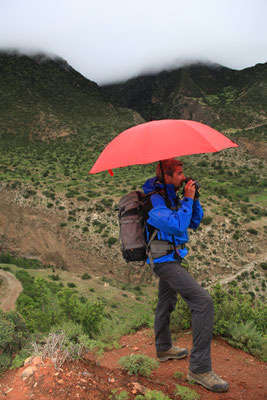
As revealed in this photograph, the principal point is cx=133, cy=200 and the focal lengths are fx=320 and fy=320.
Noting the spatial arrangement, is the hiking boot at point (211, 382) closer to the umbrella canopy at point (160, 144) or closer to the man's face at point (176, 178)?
the man's face at point (176, 178)

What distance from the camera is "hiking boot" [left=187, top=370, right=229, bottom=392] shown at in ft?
10.0

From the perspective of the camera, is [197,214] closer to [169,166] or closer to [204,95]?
[169,166]

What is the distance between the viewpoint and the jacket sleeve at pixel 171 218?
114 inches

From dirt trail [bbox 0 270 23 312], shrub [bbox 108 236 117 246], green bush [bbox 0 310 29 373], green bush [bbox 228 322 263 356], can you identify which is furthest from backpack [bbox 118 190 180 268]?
shrub [bbox 108 236 117 246]

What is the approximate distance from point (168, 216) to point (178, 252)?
1.52ft

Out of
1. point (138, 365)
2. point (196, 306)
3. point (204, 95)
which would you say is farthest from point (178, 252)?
point (204, 95)

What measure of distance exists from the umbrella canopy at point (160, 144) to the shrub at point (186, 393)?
6.71 feet

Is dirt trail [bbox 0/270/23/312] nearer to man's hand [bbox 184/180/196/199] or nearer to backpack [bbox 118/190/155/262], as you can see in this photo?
backpack [bbox 118/190/155/262]

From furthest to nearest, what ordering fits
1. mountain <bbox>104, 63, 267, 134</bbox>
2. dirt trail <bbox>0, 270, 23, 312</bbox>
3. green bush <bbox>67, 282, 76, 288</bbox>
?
mountain <bbox>104, 63, 267, 134</bbox>, green bush <bbox>67, 282, 76, 288</bbox>, dirt trail <bbox>0, 270, 23, 312</bbox>

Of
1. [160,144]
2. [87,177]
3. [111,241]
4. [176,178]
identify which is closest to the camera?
[160,144]

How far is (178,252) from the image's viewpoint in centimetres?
315

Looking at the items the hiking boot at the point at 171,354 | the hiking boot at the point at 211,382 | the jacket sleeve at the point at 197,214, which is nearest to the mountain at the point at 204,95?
the jacket sleeve at the point at 197,214

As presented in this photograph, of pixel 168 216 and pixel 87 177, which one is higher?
pixel 168 216

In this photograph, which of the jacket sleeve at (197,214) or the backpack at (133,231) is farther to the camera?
the jacket sleeve at (197,214)
